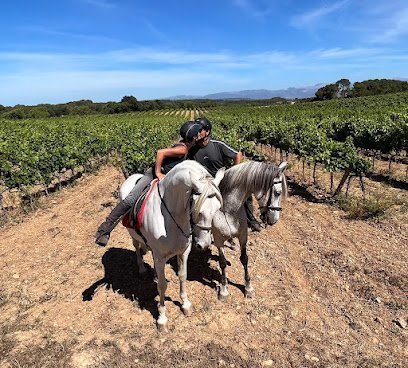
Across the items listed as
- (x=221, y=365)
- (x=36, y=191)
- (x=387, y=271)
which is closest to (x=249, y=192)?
(x=221, y=365)

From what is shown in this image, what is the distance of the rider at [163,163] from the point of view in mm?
4445

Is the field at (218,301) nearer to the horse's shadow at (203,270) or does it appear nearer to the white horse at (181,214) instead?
the horse's shadow at (203,270)

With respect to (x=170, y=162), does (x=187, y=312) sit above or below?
below

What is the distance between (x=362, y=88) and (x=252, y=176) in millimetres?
106250

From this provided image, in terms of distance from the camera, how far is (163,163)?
4.77 m

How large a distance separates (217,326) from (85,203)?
7748mm

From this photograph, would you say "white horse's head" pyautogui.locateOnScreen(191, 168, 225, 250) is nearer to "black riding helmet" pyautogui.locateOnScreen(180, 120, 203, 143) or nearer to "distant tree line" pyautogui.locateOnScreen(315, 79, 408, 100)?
"black riding helmet" pyautogui.locateOnScreen(180, 120, 203, 143)

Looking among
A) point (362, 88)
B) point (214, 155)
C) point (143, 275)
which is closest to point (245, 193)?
point (214, 155)

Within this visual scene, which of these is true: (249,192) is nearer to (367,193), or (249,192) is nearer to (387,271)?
(387,271)

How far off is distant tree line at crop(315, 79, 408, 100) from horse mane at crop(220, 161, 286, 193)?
97.9m

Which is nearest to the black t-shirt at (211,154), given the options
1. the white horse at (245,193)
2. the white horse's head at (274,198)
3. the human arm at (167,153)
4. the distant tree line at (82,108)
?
the white horse at (245,193)

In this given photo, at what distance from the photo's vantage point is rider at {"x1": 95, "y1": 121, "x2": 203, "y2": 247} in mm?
4445

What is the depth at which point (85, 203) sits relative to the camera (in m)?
11.2

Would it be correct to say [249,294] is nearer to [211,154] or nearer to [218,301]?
[218,301]
